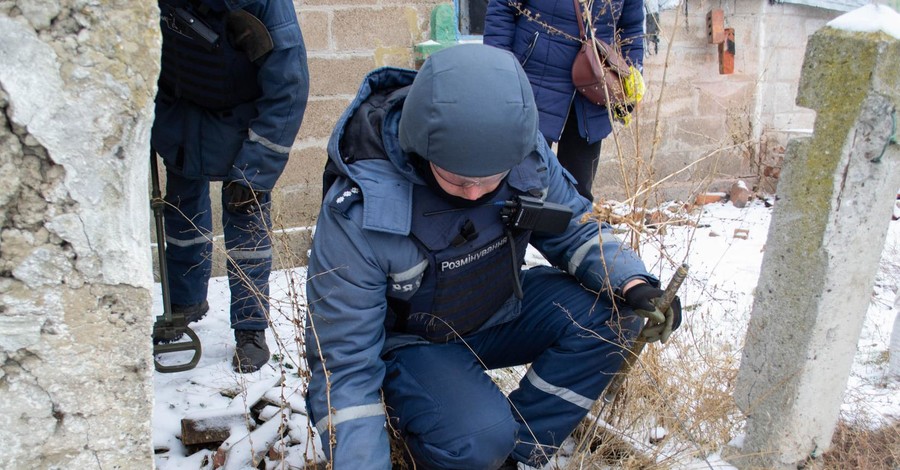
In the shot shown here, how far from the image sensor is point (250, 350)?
2.86 meters

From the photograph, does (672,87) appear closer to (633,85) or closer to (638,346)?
(633,85)

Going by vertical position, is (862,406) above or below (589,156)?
below

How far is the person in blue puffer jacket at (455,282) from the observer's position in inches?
67.1

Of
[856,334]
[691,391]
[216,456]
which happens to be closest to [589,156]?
[691,391]

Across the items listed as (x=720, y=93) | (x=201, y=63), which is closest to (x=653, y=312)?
(x=201, y=63)

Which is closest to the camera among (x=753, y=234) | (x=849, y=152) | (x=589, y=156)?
(x=849, y=152)

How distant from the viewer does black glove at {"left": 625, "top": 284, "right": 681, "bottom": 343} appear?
2.00 m

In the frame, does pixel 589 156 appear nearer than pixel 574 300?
No

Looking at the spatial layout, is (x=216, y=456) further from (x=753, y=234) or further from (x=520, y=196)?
(x=753, y=234)

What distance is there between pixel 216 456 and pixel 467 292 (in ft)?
3.19

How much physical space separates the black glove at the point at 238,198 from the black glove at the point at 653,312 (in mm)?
1394

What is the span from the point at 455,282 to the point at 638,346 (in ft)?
1.90

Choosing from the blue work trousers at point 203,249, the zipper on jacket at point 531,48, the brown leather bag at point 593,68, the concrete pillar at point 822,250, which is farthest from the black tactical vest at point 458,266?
the zipper on jacket at point 531,48

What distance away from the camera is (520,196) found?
1.99 meters
